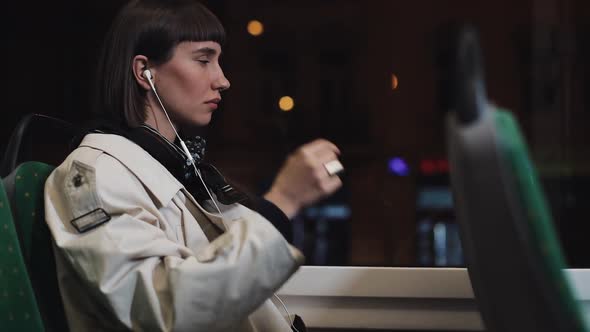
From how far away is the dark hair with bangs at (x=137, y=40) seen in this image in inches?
46.3

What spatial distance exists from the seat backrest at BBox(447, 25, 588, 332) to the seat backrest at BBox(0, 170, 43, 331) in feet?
2.08

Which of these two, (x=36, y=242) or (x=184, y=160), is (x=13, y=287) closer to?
(x=36, y=242)

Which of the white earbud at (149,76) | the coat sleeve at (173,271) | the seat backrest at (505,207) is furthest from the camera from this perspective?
the white earbud at (149,76)

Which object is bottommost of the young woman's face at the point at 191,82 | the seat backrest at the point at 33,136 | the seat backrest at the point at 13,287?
the seat backrest at the point at 13,287

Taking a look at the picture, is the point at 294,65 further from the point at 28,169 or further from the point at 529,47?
the point at 28,169

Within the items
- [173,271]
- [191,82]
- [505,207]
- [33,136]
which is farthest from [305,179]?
[33,136]

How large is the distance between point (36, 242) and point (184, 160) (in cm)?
27

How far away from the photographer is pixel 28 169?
3.51ft

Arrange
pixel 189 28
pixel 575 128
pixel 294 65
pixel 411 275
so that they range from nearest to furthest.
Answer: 1. pixel 189 28
2. pixel 411 275
3. pixel 294 65
4. pixel 575 128

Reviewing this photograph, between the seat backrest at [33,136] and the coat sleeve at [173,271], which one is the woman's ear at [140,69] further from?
the coat sleeve at [173,271]

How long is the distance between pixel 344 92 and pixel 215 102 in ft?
29.5

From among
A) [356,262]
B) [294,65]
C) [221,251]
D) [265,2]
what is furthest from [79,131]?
→ [265,2]

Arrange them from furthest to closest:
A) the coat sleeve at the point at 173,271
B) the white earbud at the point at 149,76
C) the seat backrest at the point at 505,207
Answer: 1. the white earbud at the point at 149,76
2. the coat sleeve at the point at 173,271
3. the seat backrest at the point at 505,207

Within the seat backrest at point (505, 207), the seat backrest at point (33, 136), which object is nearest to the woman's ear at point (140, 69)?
the seat backrest at point (33, 136)
